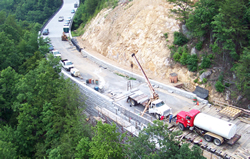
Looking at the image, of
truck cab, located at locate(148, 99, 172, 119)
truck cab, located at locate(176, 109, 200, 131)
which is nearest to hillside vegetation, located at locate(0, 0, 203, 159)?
truck cab, located at locate(148, 99, 172, 119)

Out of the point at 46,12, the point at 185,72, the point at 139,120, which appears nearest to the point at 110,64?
the point at 185,72

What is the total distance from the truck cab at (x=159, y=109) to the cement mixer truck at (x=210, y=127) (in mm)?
1745

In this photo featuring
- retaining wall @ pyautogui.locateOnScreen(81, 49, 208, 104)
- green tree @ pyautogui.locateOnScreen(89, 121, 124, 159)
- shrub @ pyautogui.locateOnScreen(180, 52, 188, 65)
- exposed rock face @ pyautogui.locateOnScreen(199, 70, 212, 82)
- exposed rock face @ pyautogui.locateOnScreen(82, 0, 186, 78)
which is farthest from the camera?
exposed rock face @ pyautogui.locateOnScreen(82, 0, 186, 78)

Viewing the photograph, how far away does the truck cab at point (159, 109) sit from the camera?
19.3 m

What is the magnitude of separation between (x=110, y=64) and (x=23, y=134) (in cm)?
1490

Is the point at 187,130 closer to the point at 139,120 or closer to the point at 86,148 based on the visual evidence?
the point at 139,120

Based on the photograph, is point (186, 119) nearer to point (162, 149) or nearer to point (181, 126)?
point (181, 126)

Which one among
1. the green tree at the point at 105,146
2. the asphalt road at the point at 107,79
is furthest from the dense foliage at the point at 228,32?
the green tree at the point at 105,146

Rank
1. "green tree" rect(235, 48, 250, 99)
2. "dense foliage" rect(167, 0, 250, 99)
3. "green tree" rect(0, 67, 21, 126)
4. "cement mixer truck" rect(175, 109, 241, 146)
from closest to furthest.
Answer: "cement mixer truck" rect(175, 109, 241, 146), "green tree" rect(235, 48, 250, 99), "dense foliage" rect(167, 0, 250, 99), "green tree" rect(0, 67, 21, 126)

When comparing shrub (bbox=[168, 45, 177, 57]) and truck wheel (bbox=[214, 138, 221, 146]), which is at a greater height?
shrub (bbox=[168, 45, 177, 57])

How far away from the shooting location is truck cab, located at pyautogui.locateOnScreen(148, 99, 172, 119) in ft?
63.4

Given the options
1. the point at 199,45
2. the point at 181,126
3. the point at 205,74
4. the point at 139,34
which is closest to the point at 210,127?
the point at 181,126

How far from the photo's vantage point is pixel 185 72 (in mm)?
25594

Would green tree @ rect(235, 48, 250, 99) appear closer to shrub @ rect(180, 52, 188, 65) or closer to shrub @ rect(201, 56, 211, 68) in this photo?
shrub @ rect(201, 56, 211, 68)
